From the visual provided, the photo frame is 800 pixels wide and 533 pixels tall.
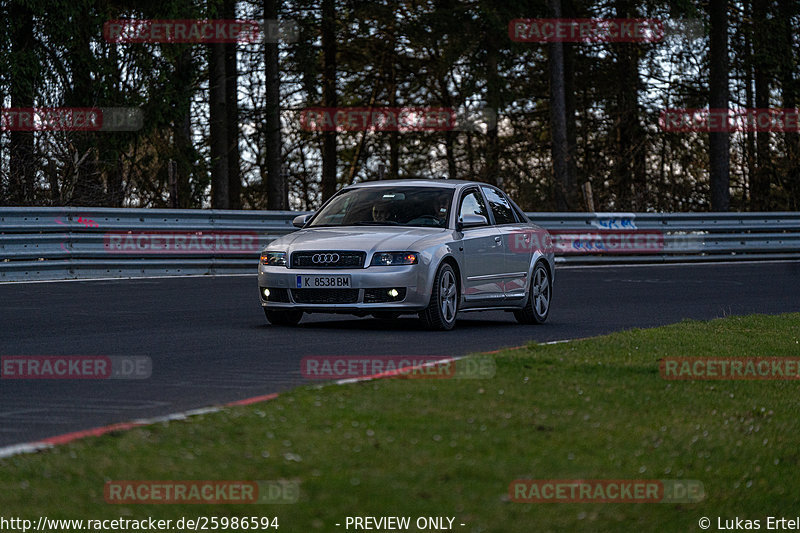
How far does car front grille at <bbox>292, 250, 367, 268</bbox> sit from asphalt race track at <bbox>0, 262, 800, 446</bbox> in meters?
0.64

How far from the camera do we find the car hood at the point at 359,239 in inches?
512

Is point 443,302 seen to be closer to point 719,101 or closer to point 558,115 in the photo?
point 558,115

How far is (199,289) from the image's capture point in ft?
62.2

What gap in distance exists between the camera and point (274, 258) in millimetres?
13359

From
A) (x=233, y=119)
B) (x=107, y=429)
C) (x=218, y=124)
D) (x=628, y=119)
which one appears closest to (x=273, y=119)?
(x=218, y=124)

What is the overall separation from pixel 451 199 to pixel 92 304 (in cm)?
471

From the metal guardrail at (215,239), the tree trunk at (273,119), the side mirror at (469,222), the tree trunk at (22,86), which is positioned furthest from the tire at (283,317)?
the tree trunk at (273,119)

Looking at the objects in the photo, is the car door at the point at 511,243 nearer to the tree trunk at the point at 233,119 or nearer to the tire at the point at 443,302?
the tire at the point at 443,302

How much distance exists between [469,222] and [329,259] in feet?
5.53

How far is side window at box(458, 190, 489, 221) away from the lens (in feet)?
46.7

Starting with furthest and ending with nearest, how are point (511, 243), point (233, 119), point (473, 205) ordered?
1. point (233, 119)
2. point (511, 243)
3. point (473, 205)

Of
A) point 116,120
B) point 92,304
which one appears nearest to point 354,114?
point 116,120

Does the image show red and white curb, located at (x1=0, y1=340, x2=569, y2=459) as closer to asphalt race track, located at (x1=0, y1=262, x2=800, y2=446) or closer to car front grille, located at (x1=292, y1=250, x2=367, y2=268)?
asphalt race track, located at (x1=0, y1=262, x2=800, y2=446)

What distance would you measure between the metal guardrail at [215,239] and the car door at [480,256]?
26.7 ft
